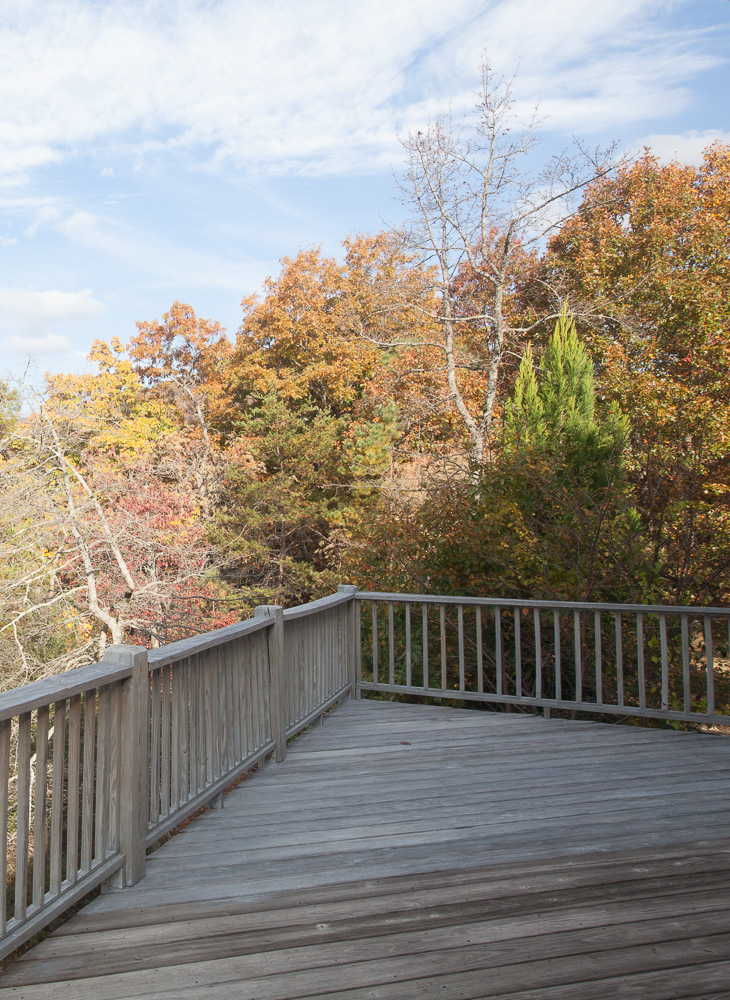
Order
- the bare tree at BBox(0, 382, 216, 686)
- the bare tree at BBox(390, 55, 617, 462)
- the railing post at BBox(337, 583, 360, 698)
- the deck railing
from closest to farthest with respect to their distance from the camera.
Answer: the deck railing
the railing post at BBox(337, 583, 360, 698)
the bare tree at BBox(0, 382, 216, 686)
the bare tree at BBox(390, 55, 617, 462)

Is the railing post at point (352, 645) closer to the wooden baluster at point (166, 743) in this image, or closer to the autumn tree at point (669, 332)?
the autumn tree at point (669, 332)

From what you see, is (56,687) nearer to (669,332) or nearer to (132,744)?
(132,744)

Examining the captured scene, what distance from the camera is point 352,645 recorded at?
567 centimetres

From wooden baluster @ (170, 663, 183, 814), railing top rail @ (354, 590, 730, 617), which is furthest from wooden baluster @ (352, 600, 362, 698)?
wooden baluster @ (170, 663, 183, 814)

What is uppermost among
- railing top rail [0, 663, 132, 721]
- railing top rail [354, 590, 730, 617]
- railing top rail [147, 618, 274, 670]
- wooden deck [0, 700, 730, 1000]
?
railing top rail [0, 663, 132, 721]

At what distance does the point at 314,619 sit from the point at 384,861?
2101 mm

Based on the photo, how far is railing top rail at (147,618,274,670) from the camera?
283 centimetres

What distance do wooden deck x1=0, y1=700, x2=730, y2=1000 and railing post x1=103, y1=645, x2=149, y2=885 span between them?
0.15 meters

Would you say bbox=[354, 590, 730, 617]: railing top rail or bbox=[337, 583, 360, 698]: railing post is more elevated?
bbox=[354, 590, 730, 617]: railing top rail

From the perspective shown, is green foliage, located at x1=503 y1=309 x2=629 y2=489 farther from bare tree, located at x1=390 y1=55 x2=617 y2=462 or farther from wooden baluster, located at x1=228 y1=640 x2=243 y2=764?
wooden baluster, located at x1=228 y1=640 x2=243 y2=764

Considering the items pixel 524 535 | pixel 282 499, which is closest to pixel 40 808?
pixel 524 535

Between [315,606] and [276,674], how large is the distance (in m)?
0.74

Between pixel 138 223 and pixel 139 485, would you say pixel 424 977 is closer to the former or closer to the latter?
pixel 139 485

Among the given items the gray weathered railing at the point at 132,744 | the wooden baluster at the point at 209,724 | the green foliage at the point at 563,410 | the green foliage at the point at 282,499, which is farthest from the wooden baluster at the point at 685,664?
the green foliage at the point at 282,499
